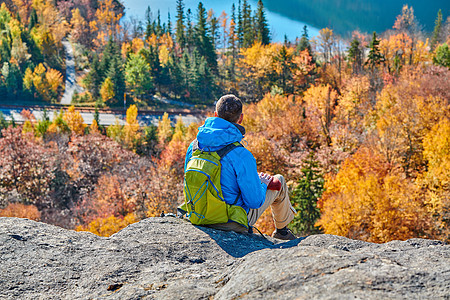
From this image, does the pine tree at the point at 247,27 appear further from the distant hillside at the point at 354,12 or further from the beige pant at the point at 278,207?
the beige pant at the point at 278,207

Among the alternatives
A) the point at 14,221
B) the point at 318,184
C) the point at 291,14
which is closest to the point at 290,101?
the point at 318,184

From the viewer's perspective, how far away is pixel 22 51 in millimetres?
76625

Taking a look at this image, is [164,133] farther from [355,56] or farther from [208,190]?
[208,190]

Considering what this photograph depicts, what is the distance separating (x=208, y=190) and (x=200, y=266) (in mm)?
970

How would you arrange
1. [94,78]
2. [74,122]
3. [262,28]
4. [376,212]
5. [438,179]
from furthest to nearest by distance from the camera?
[262,28] < [94,78] < [74,122] < [438,179] < [376,212]

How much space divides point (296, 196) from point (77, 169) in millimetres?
25760

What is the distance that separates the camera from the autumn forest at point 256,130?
2600 centimetres

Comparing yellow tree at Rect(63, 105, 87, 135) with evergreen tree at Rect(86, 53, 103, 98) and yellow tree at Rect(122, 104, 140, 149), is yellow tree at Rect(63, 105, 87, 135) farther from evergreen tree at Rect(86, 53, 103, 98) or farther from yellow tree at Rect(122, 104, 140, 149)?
evergreen tree at Rect(86, 53, 103, 98)

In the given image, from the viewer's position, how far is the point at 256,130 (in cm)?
4828

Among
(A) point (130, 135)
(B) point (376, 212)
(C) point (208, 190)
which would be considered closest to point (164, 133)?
(A) point (130, 135)

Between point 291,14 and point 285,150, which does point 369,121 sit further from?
point 291,14

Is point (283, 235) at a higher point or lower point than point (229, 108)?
lower

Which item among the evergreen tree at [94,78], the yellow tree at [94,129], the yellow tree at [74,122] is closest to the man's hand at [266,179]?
the yellow tree at [94,129]

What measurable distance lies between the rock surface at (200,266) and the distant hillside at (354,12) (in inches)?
3585
